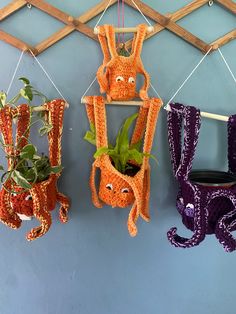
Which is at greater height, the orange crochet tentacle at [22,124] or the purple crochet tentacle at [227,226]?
the orange crochet tentacle at [22,124]

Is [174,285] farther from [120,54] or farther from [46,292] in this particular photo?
[120,54]

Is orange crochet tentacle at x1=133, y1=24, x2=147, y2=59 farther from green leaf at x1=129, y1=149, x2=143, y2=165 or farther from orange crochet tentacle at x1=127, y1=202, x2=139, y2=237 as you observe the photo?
orange crochet tentacle at x1=127, y1=202, x2=139, y2=237

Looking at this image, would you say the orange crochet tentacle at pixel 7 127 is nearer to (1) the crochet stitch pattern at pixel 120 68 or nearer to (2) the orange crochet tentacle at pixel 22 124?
(2) the orange crochet tentacle at pixel 22 124

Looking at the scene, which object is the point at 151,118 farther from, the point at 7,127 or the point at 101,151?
the point at 7,127

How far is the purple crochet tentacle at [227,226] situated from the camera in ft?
1.97

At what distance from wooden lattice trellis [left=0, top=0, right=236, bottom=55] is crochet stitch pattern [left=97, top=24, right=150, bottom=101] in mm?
51

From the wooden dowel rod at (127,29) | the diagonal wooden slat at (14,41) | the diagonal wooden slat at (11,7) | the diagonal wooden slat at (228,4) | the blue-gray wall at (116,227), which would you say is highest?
the diagonal wooden slat at (228,4)

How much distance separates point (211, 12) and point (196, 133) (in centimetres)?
30

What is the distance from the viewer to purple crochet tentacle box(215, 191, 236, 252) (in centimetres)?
60

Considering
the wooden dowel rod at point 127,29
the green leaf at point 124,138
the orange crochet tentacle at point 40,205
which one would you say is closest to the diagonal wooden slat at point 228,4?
the wooden dowel rod at point 127,29

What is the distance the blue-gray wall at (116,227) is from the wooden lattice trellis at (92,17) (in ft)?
0.05

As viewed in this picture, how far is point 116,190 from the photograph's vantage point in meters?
0.64

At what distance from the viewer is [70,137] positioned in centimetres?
74

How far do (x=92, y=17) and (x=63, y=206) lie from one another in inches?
17.5
